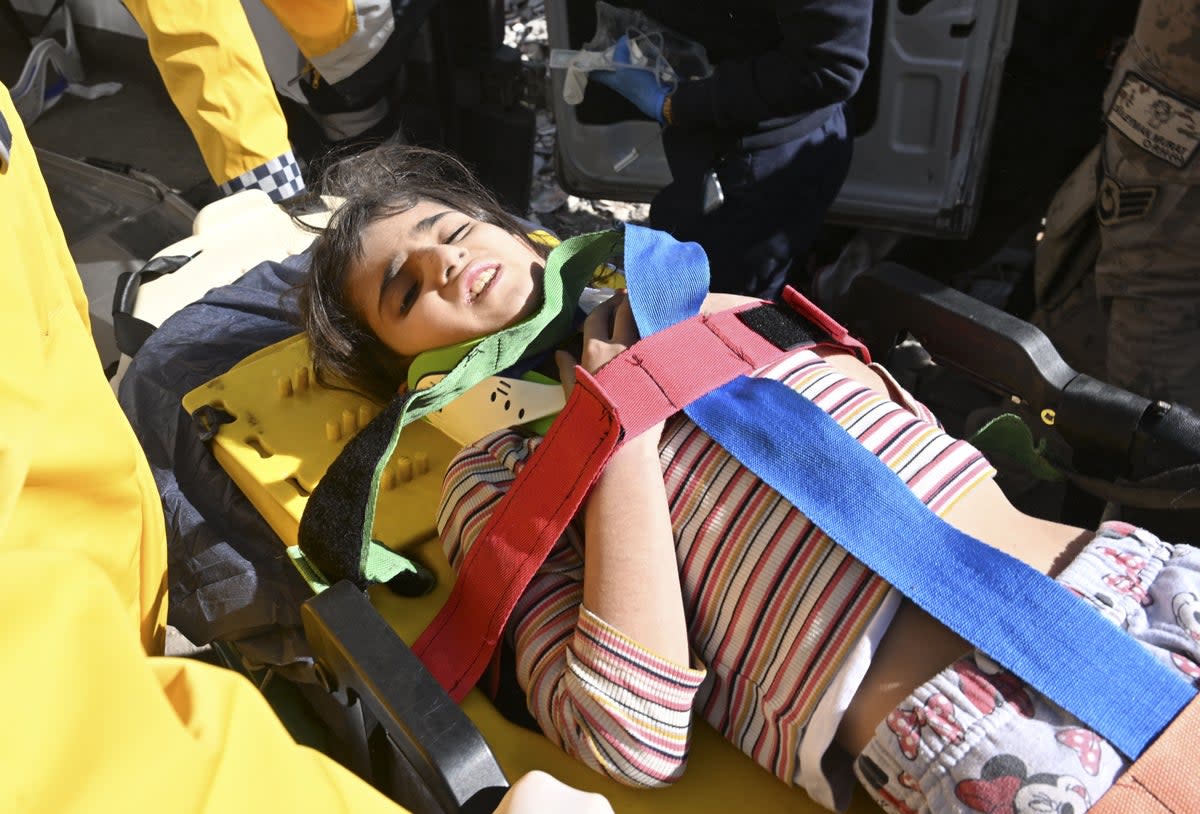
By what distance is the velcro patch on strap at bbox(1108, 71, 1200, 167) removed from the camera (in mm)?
1781

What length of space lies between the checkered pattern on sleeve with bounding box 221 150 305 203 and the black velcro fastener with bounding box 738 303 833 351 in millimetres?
1857

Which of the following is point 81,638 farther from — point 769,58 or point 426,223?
point 769,58

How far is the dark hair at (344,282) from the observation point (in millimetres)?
1906

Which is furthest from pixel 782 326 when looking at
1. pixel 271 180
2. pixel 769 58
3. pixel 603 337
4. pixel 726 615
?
pixel 271 180

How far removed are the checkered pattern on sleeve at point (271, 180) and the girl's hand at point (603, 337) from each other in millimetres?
1604

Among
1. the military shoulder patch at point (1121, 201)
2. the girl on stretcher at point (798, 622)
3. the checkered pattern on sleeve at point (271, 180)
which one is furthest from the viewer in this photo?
the checkered pattern on sleeve at point (271, 180)

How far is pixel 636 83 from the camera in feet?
9.37

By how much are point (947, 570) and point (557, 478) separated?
1.73ft

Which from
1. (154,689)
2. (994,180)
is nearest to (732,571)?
(154,689)

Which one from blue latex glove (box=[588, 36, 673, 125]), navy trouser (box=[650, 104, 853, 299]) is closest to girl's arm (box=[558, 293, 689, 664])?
navy trouser (box=[650, 104, 853, 299])

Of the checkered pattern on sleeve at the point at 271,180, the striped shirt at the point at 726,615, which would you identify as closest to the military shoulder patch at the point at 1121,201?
the striped shirt at the point at 726,615

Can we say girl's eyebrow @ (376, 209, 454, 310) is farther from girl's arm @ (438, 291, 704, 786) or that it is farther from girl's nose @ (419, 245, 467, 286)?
girl's arm @ (438, 291, 704, 786)

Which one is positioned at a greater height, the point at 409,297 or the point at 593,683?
the point at 409,297

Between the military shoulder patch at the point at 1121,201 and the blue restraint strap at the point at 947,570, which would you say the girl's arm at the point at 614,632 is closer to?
the blue restraint strap at the point at 947,570
